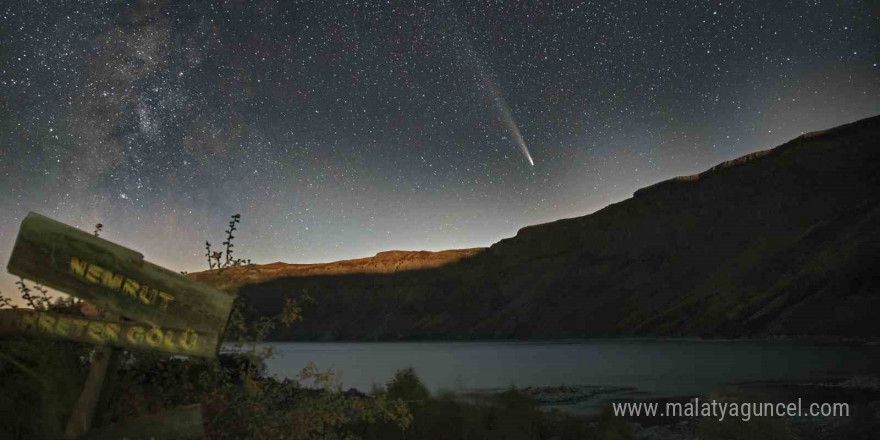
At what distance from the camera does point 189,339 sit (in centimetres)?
365

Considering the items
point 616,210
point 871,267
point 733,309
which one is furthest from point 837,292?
point 616,210

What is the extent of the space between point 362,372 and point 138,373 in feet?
285

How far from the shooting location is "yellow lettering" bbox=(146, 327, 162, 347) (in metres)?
3.63

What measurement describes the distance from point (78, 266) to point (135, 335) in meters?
0.54

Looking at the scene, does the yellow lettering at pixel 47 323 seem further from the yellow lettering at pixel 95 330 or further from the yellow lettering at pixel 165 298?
the yellow lettering at pixel 165 298

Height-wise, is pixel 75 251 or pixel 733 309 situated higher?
pixel 75 251

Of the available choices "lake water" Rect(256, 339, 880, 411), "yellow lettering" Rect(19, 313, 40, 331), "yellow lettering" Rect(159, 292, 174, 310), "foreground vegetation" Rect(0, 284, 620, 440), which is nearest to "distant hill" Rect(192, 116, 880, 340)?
"lake water" Rect(256, 339, 880, 411)

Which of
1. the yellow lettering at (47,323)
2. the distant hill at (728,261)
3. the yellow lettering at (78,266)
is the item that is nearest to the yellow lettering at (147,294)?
the yellow lettering at (78,266)

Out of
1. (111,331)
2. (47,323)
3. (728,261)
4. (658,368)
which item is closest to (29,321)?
(47,323)

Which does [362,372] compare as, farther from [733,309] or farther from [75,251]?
[75,251]

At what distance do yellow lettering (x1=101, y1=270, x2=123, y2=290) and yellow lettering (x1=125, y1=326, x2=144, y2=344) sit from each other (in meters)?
0.26

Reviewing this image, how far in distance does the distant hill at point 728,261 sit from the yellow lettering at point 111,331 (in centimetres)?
10859

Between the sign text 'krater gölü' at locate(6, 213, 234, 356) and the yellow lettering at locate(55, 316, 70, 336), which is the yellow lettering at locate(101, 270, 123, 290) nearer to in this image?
the sign text 'krater gölü' at locate(6, 213, 234, 356)

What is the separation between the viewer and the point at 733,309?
121250mm
